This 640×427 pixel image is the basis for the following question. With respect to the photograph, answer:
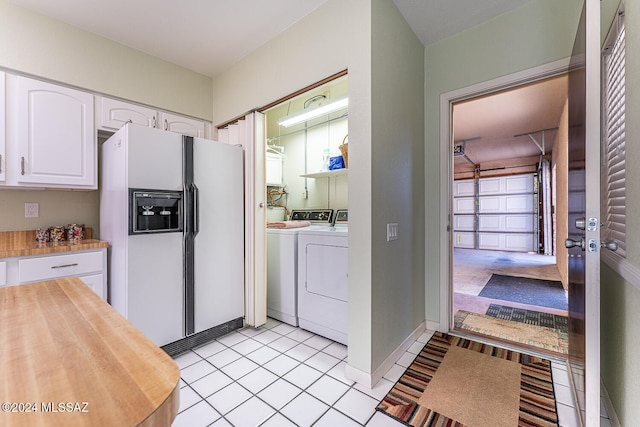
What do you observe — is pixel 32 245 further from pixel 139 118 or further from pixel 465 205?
pixel 465 205

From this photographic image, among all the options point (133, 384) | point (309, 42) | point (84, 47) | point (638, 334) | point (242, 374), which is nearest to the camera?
point (133, 384)

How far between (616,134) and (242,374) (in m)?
2.75

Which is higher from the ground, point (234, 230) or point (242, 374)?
point (234, 230)

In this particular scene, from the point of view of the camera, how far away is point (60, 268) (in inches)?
78.5

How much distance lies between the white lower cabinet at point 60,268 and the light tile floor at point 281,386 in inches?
36.1

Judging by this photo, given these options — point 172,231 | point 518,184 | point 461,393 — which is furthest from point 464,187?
point 172,231

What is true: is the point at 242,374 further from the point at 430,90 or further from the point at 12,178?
the point at 430,90

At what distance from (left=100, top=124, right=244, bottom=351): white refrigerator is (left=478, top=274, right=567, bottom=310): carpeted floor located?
3414 millimetres

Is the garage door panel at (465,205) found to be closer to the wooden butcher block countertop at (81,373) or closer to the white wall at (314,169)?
the white wall at (314,169)

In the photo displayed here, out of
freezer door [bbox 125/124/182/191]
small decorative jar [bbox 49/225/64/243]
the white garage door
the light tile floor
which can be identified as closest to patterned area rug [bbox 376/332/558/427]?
the light tile floor

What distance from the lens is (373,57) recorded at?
177cm

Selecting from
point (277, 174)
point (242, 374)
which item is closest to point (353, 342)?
point (242, 374)

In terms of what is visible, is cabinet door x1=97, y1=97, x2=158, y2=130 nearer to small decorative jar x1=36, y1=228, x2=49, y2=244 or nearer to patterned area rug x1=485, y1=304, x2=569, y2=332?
small decorative jar x1=36, y1=228, x2=49, y2=244

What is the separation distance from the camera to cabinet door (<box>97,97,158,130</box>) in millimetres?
2359
